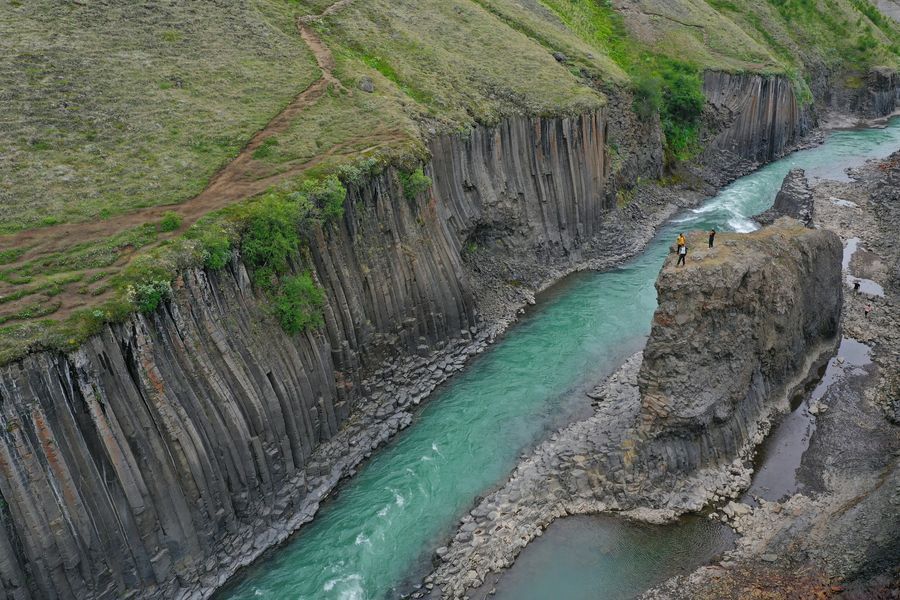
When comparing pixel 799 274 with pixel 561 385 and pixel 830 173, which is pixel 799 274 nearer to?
pixel 561 385

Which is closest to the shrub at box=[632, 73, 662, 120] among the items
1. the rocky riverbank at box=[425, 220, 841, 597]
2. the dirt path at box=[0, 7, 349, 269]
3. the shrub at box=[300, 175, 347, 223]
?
the dirt path at box=[0, 7, 349, 269]

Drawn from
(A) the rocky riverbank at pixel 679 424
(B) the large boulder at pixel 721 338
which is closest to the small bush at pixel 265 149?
(A) the rocky riverbank at pixel 679 424

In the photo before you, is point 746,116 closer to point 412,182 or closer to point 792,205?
point 792,205

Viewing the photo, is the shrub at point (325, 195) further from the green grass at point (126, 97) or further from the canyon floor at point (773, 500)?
the canyon floor at point (773, 500)

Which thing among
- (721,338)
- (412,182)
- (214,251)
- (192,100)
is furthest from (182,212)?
(721,338)

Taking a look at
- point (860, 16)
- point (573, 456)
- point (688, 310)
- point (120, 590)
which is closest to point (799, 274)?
point (688, 310)
